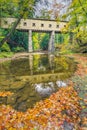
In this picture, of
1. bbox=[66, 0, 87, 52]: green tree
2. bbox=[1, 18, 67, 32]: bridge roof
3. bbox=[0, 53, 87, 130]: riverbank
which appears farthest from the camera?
bbox=[1, 18, 67, 32]: bridge roof

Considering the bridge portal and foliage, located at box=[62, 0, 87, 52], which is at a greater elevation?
foliage, located at box=[62, 0, 87, 52]

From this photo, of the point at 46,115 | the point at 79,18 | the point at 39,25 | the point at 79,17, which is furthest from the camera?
the point at 39,25

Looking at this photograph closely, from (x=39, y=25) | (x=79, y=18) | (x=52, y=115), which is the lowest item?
(x=39, y=25)

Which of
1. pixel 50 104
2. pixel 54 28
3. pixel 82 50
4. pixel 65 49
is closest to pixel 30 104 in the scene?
pixel 50 104

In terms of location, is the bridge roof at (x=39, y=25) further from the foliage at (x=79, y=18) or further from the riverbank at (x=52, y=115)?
the riverbank at (x=52, y=115)

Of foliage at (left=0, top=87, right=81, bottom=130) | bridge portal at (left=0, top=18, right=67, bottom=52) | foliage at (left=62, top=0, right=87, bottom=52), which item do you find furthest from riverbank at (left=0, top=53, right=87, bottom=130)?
bridge portal at (left=0, top=18, right=67, bottom=52)

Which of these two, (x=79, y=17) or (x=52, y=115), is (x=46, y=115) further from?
(x=79, y=17)

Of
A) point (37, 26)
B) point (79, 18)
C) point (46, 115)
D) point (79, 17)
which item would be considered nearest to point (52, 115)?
point (46, 115)

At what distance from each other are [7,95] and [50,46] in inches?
1596

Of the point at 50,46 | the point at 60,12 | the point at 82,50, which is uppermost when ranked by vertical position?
the point at 60,12

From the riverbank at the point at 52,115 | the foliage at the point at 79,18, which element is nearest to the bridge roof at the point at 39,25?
the foliage at the point at 79,18

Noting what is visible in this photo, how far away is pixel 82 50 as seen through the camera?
33.4 m

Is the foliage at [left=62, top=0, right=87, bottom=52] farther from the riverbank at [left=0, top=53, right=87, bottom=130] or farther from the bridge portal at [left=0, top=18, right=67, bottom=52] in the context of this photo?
the riverbank at [left=0, top=53, right=87, bottom=130]

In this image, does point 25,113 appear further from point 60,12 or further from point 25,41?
point 25,41
